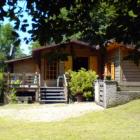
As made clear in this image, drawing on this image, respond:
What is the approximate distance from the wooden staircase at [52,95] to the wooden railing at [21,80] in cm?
59

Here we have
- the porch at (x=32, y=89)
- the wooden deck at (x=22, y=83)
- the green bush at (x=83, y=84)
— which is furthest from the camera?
the wooden deck at (x=22, y=83)

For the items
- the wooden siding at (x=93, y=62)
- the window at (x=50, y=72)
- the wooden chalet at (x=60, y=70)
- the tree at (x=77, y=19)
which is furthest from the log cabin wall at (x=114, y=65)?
the tree at (x=77, y=19)

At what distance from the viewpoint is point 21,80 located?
3136cm

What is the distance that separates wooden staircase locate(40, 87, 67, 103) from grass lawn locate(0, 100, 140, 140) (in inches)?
312

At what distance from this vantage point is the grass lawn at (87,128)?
14684 millimetres

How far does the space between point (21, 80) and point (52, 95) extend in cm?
265

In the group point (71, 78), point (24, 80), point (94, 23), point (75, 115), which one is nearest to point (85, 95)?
point (71, 78)

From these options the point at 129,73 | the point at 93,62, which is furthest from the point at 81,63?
the point at 129,73

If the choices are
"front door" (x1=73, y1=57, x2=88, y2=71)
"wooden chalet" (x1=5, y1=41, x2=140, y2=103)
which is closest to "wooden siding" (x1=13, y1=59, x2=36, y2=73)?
"wooden chalet" (x1=5, y1=41, x2=140, y2=103)

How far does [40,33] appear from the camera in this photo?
570 centimetres

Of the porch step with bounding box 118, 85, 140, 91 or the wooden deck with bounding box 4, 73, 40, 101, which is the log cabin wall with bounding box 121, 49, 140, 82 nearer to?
the porch step with bounding box 118, 85, 140, 91

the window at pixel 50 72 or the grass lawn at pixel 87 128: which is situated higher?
the window at pixel 50 72

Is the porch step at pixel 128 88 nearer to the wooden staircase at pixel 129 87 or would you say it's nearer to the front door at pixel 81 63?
the wooden staircase at pixel 129 87

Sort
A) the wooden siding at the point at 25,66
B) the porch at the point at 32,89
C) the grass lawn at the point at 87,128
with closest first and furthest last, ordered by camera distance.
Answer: the grass lawn at the point at 87,128 < the porch at the point at 32,89 < the wooden siding at the point at 25,66
